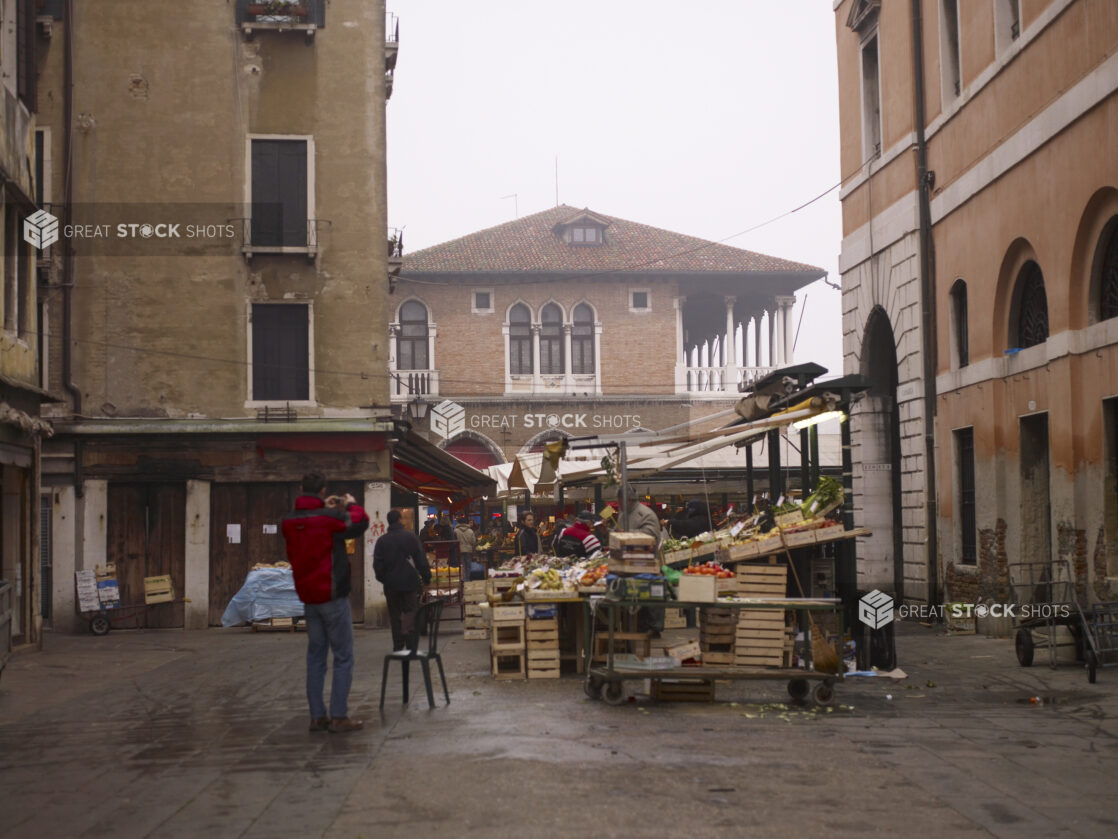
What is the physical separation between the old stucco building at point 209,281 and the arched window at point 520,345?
26.6m

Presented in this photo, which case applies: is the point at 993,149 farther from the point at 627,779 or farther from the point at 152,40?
the point at 152,40

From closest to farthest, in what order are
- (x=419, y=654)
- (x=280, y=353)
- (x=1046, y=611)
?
(x=419, y=654), (x=1046, y=611), (x=280, y=353)

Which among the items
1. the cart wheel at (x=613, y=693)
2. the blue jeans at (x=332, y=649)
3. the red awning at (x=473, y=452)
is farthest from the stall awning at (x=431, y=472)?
the red awning at (x=473, y=452)

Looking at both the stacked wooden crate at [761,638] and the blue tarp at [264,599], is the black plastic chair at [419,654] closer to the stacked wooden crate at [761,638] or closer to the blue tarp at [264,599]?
the stacked wooden crate at [761,638]

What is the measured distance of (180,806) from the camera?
748 centimetres

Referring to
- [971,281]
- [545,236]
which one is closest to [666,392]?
[545,236]

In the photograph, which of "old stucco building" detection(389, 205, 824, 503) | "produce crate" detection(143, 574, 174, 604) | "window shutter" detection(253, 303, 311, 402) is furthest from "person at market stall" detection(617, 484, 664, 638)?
"old stucco building" detection(389, 205, 824, 503)

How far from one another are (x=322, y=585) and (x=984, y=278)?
11217 millimetres

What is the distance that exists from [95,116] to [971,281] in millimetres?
14616

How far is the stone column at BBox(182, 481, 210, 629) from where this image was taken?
23781 millimetres

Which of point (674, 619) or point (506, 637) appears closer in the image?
point (506, 637)

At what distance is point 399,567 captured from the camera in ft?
51.0

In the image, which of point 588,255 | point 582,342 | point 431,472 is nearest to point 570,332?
point 582,342

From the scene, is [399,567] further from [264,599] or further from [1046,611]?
[264,599]
